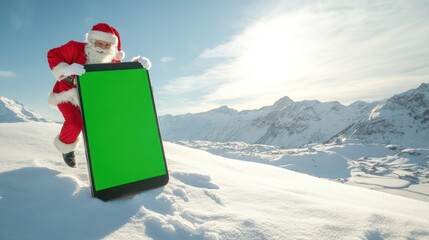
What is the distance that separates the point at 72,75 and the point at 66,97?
1.10 feet

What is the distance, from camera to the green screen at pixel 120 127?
2.74m

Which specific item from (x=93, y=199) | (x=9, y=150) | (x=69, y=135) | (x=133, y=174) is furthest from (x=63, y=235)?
(x=9, y=150)

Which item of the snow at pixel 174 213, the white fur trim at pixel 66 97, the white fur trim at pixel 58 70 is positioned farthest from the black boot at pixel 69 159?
the white fur trim at pixel 58 70

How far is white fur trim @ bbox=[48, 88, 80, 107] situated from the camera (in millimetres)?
3584

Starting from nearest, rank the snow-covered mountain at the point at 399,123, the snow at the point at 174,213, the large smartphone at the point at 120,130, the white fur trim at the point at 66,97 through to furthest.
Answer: the snow at the point at 174,213, the large smartphone at the point at 120,130, the white fur trim at the point at 66,97, the snow-covered mountain at the point at 399,123

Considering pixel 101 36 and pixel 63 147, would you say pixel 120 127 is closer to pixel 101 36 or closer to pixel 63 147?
pixel 63 147

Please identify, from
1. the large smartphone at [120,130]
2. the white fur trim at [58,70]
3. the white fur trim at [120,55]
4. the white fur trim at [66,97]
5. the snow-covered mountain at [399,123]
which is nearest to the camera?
the large smartphone at [120,130]

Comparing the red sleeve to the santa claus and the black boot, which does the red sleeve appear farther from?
the black boot

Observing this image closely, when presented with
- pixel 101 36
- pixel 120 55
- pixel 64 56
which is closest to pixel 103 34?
pixel 101 36

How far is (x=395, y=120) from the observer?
580ft

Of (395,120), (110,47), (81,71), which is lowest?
(395,120)

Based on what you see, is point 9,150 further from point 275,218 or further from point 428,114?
point 428,114

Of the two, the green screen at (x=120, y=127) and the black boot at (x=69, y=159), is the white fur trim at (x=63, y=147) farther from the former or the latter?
the green screen at (x=120, y=127)

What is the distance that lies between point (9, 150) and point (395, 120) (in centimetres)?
20921
